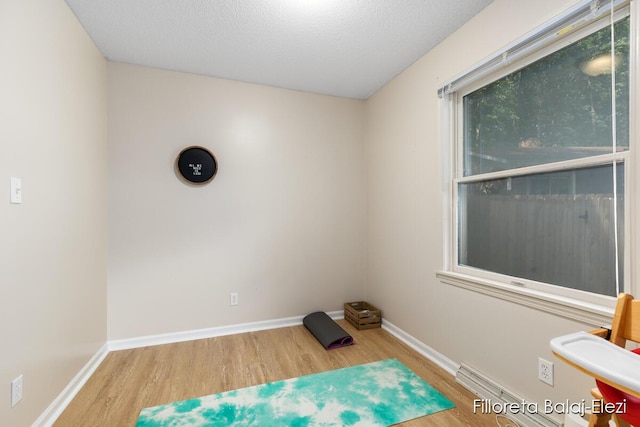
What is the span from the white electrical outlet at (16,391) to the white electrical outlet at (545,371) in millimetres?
2659

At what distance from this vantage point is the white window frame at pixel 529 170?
4.28 feet

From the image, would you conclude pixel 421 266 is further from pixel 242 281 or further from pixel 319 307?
pixel 242 281

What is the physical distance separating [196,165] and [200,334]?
5.31 feet

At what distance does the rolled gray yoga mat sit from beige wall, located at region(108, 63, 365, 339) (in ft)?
0.69

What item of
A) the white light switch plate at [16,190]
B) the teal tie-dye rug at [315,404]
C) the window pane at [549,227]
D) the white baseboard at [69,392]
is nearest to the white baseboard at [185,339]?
the white baseboard at [69,392]

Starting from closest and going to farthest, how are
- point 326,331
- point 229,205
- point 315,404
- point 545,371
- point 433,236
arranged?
point 545,371
point 315,404
point 433,236
point 326,331
point 229,205

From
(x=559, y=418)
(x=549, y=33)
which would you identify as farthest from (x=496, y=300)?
(x=549, y=33)

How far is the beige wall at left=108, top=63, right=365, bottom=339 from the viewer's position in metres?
2.66

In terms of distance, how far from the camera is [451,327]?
2234mm

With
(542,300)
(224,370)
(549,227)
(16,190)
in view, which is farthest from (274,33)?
(224,370)

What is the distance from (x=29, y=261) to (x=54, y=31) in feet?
4.45

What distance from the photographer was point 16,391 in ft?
4.66

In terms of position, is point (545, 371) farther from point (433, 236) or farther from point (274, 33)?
point (274, 33)

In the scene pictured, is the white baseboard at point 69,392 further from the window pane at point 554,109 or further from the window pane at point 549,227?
the window pane at point 554,109
